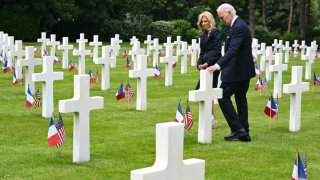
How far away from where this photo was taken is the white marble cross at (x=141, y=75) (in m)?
13.2

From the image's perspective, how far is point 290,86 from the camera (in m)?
11.2

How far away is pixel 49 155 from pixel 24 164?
60 centimetres

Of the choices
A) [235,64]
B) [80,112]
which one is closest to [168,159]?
[80,112]

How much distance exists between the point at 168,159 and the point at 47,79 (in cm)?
747

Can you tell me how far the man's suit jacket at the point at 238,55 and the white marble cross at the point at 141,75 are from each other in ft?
10.4

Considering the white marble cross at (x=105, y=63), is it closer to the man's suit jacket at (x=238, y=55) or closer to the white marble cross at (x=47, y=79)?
the white marble cross at (x=47, y=79)

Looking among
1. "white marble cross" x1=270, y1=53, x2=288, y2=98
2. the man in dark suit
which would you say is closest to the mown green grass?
the man in dark suit

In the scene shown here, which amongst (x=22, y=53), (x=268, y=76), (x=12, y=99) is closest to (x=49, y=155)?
(x=12, y=99)

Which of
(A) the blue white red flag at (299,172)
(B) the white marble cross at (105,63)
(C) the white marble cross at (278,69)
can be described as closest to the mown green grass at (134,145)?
(C) the white marble cross at (278,69)

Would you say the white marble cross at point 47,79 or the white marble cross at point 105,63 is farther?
the white marble cross at point 105,63

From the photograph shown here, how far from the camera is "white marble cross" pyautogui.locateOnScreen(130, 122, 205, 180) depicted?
4695mm

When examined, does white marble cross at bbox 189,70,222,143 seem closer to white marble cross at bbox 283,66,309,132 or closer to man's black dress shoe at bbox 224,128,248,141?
man's black dress shoe at bbox 224,128,248,141

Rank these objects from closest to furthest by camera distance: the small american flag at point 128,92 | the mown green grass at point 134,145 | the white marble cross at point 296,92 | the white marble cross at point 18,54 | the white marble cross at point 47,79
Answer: the mown green grass at point 134,145 → the white marble cross at point 296,92 → the white marble cross at point 47,79 → the small american flag at point 128,92 → the white marble cross at point 18,54

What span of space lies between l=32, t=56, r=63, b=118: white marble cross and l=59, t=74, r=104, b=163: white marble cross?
3.37 m
